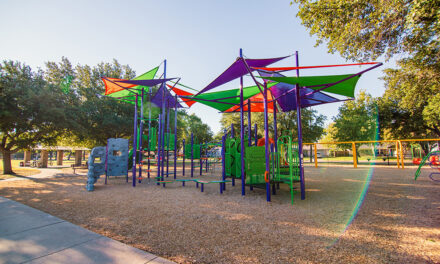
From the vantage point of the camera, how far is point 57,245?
3.08 meters

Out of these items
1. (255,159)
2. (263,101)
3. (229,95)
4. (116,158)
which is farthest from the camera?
(116,158)

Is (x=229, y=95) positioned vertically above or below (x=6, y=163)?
above

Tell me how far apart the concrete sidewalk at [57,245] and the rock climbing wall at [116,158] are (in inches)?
227

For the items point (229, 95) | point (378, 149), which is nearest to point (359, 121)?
point (378, 149)

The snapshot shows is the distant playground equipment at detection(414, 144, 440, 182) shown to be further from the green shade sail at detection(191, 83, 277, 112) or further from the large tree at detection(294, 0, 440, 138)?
the green shade sail at detection(191, 83, 277, 112)

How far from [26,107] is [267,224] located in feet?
54.4

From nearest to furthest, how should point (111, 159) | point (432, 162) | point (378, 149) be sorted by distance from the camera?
point (111, 159), point (432, 162), point (378, 149)

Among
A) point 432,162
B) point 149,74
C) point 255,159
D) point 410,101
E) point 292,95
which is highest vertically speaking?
point 149,74

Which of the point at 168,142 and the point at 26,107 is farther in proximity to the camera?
the point at 26,107

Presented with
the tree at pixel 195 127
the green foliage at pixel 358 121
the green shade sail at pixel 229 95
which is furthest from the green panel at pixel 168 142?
the tree at pixel 195 127

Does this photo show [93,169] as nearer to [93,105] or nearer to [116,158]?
[116,158]

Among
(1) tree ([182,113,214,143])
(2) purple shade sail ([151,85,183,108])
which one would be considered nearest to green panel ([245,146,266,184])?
(2) purple shade sail ([151,85,183,108])

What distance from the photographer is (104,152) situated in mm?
9789

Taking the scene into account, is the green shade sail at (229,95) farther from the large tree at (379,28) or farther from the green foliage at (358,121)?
the green foliage at (358,121)
